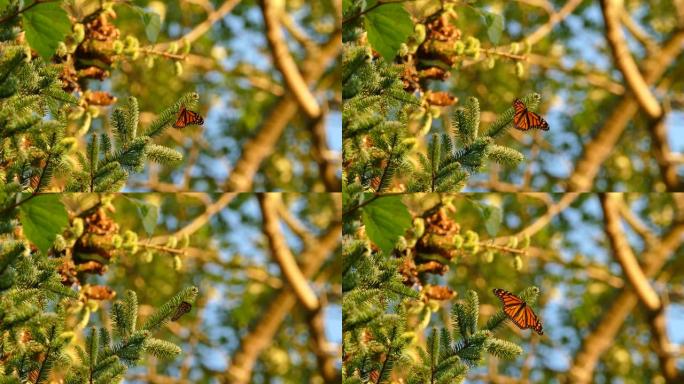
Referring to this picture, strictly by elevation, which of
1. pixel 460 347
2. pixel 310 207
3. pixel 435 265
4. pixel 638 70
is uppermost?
pixel 638 70

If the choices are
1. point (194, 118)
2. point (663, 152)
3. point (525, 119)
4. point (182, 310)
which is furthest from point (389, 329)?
point (663, 152)

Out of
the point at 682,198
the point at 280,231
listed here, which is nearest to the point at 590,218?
the point at 682,198

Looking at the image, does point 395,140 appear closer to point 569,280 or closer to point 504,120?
point 504,120

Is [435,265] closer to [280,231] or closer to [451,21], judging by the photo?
[280,231]

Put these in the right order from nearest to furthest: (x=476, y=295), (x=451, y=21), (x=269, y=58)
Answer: (x=476, y=295), (x=451, y=21), (x=269, y=58)

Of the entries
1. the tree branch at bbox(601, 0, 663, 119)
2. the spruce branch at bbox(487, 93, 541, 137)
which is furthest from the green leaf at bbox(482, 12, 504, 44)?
the tree branch at bbox(601, 0, 663, 119)

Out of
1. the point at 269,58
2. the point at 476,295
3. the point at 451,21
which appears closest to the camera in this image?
the point at 476,295
